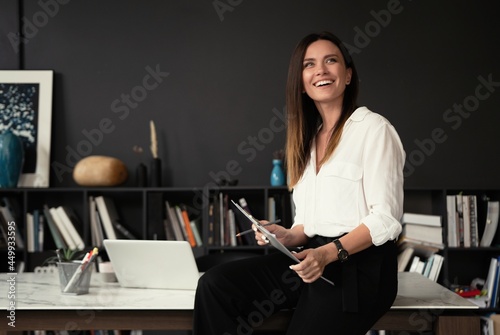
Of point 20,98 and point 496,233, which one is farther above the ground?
point 20,98

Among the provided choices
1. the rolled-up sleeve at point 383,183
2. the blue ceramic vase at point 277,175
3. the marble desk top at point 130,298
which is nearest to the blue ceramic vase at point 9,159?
the blue ceramic vase at point 277,175

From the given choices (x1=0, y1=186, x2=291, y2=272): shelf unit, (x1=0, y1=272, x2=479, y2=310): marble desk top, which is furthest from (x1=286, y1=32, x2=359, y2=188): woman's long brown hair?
(x1=0, y1=186, x2=291, y2=272): shelf unit

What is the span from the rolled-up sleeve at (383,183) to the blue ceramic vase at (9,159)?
291cm

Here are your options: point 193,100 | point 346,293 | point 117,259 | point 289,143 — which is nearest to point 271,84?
point 193,100

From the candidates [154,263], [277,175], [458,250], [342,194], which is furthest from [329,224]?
[458,250]

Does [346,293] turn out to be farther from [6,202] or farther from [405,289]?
[6,202]

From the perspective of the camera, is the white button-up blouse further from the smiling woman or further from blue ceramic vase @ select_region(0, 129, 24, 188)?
blue ceramic vase @ select_region(0, 129, 24, 188)

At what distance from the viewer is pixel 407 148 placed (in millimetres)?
4598

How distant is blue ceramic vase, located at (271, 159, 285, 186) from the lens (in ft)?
14.3

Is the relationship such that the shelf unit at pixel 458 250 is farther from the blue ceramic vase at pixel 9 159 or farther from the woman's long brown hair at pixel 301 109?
the blue ceramic vase at pixel 9 159

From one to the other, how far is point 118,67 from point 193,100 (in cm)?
59

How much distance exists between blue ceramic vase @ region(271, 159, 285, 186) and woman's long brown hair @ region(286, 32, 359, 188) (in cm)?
183

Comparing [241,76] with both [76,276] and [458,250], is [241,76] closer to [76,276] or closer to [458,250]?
[458,250]

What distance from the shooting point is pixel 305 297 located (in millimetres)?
2078
